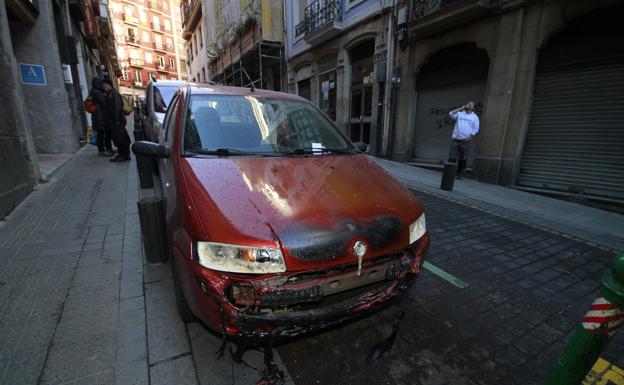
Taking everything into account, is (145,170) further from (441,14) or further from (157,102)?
(441,14)

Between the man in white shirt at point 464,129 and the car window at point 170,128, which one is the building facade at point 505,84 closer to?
the man in white shirt at point 464,129

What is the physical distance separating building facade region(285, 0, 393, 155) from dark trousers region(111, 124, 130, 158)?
7.93 m

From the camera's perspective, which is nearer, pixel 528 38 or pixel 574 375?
pixel 574 375

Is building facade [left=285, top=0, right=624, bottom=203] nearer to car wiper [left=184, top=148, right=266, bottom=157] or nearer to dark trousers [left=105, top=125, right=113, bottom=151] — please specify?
car wiper [left=184, top=148, right=266, bottom=157]

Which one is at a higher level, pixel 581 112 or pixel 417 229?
pixel 581 112

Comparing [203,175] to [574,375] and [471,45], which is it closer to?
[574,375]

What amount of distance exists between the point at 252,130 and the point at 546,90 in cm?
725

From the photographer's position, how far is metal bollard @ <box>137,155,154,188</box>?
15.8 feet

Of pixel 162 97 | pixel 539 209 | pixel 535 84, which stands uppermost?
pixel 535 84

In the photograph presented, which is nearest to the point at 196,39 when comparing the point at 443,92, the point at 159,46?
the point at 159,46

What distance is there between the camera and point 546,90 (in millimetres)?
6551

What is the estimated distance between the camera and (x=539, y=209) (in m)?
5.49

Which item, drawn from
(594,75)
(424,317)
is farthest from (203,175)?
(594,75)

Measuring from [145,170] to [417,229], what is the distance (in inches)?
180
